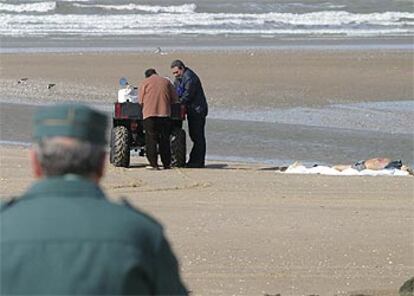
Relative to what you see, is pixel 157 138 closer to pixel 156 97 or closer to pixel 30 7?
pixel 156 97

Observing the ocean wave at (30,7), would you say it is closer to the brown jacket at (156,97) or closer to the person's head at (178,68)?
the person's head at (178,68)

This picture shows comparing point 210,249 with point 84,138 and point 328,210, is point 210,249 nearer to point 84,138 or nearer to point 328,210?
point 328,210

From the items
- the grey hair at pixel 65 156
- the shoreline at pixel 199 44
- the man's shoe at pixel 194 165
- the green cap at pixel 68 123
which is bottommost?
the shoreline at pixel 199 44

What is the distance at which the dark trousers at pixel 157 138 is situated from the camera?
14.7 m

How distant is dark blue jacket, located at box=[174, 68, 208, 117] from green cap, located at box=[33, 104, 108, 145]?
1183 cm

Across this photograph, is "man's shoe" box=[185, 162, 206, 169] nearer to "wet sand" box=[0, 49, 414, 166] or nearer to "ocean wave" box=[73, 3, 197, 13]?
"wet sand" box=[0, 49, 414, 166]

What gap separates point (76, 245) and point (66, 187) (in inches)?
7.5

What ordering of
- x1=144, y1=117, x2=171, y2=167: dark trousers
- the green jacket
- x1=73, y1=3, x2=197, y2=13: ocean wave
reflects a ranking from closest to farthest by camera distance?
the green jacket
x1=144, y1=117, x2=171, y2=167: dark trousers
x1=73, y1=3, x2=197, y2=13: ocean wave

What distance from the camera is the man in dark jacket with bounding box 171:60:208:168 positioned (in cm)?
1523

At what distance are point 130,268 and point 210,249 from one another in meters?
6.27

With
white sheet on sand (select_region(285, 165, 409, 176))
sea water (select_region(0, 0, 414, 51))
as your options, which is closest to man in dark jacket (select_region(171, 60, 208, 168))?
white sheet on sand (select_region(285, 165, 409, 176))

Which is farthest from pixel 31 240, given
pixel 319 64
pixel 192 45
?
pixel 192 45

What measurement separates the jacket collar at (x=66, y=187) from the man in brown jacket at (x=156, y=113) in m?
11.2

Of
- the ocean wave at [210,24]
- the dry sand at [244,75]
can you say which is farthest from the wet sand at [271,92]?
the ocean wave at [210,24]
